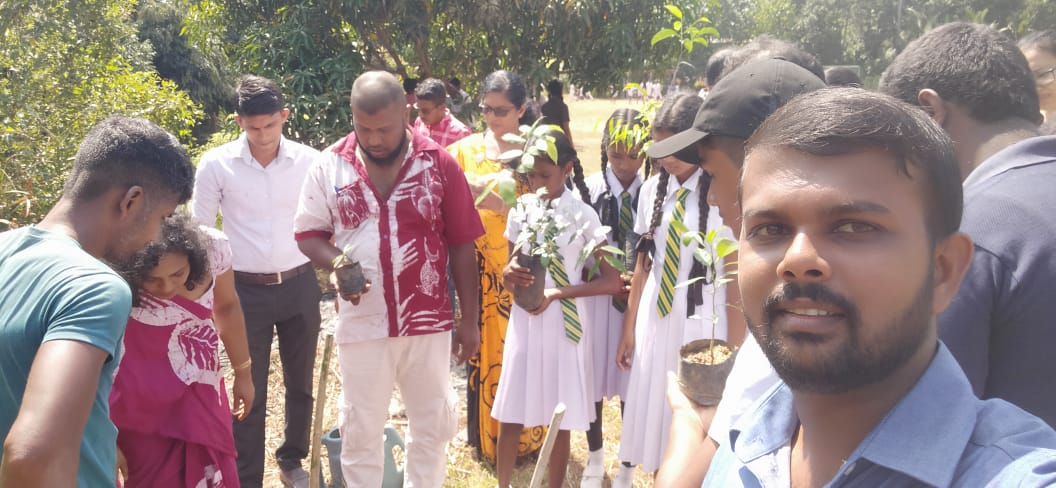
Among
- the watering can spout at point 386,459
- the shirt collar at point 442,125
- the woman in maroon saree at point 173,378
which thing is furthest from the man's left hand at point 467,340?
the shirt collar at point 442,125

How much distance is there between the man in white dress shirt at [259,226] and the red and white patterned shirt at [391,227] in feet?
2.15

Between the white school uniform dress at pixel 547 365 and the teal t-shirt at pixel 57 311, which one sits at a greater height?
the teal t-shirt at pixel 57 311

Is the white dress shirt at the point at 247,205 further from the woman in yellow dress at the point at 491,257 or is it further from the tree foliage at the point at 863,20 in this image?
the tree foliage at the point at 863,20

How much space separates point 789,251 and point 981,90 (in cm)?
131

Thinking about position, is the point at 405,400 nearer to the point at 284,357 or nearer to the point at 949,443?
the point at 284,357

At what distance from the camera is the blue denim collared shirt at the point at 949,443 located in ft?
3.20

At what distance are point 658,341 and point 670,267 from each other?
1.06ft

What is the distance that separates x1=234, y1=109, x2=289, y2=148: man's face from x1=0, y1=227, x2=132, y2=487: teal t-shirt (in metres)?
2.39

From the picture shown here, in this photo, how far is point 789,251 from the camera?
1.09 metres

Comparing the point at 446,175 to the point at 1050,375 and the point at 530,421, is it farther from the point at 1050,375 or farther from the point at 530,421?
the point at 1050,375

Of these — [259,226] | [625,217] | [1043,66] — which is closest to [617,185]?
[625,217]

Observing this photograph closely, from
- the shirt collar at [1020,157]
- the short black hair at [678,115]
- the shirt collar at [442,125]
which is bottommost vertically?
the shirt collar at [442,125]

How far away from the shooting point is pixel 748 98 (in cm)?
181

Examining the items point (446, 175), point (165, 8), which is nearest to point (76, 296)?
point (446, 175)
